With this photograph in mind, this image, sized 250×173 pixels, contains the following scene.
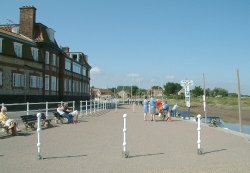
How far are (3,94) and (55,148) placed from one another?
25.5m

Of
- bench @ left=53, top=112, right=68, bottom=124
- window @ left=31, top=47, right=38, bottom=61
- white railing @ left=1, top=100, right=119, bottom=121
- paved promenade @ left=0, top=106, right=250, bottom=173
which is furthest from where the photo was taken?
window @ left=31, top=47, right=38, bottom=61

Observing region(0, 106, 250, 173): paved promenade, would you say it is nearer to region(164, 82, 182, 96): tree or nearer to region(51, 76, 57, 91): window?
region(51, 76, 57, 91): window

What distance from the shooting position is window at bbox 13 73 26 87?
1463 inches

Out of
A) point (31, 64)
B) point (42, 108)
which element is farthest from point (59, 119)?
point (31, 64)

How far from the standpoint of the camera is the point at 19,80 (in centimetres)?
3816

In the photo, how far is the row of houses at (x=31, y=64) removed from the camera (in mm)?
35500

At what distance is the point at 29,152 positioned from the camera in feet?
34.0

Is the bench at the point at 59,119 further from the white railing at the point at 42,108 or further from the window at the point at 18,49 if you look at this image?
the window at the point at 18,49

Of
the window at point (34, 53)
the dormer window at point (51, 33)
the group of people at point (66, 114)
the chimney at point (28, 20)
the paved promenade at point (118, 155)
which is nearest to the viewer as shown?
the paved promenade at point (118, 155)

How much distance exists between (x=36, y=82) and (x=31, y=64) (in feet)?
7.89

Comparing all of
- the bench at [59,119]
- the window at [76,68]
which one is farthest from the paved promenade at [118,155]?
the window at [76,68]

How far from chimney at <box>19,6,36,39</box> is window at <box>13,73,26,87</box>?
578cm

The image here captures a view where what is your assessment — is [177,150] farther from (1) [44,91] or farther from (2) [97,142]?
(1) [44,91]

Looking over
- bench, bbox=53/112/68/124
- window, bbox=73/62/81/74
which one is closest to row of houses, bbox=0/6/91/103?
window, bbox=73/62/81/74
